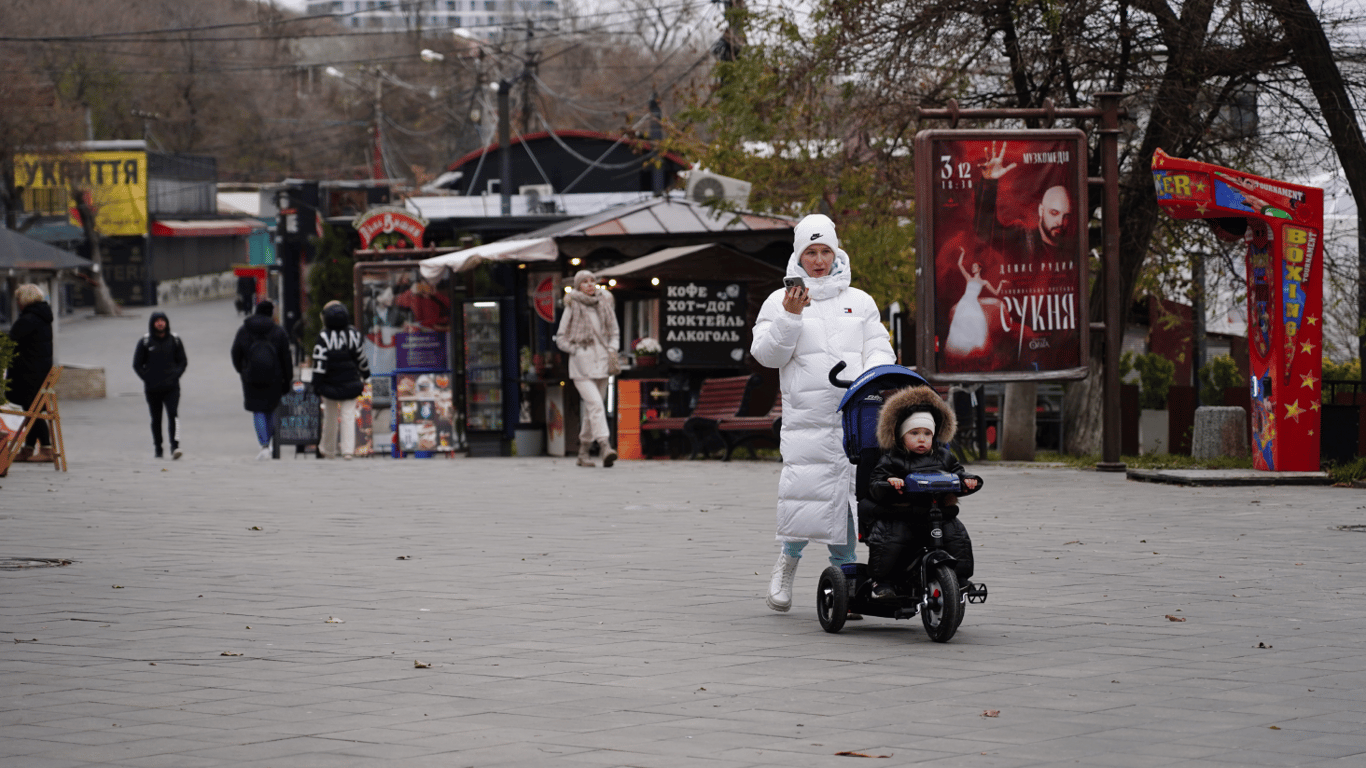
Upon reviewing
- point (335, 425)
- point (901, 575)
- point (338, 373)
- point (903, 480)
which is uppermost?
point (338, 373)

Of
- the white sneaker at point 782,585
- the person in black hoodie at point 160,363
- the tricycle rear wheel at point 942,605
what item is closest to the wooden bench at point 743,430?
the person in black hoodie at point 160,363

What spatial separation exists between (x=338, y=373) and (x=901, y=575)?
1350 cm

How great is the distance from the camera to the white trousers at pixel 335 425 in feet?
65.0

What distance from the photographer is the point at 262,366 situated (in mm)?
19516

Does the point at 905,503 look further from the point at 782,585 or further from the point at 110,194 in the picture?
the point at 110,194

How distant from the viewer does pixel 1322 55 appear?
53.6ft

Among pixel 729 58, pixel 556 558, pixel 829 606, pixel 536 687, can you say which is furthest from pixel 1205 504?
pixel 729 58

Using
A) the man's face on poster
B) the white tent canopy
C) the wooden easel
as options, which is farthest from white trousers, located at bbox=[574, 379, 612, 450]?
the wooden easel

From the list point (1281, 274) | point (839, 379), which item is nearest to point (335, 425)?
point (1281, 274)

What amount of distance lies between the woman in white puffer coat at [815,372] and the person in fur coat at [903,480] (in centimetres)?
37

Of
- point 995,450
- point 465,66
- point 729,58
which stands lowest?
point 995,450

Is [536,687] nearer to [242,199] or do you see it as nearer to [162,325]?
[162,325]

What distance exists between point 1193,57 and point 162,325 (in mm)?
12397

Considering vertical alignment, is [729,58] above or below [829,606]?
above
